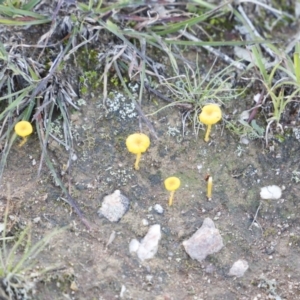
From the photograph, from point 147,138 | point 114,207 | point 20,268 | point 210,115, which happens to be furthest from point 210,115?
point 20,268

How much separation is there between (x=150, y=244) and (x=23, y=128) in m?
0.83

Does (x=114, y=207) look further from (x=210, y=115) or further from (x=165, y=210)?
(x=210, y=115)

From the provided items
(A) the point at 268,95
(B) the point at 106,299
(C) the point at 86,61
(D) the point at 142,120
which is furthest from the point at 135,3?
(B) the point at 106,299

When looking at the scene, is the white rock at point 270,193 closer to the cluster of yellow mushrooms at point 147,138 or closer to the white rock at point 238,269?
the cluster of yellow mushrooms at point 147,138

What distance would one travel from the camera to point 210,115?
2662mm

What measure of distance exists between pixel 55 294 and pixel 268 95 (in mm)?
1544

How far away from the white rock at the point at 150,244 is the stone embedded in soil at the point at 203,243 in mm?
136

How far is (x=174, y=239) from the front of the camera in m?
2.63

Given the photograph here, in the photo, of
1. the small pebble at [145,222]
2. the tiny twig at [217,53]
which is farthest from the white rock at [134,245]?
the tiny twig at [217,53]

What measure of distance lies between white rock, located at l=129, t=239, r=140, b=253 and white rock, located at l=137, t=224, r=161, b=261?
14 millimetres

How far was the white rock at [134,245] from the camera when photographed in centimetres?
256

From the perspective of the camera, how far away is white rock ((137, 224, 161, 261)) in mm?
2555

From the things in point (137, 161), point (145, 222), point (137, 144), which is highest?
point (137, 144)

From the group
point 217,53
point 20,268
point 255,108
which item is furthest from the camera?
point 217,53
